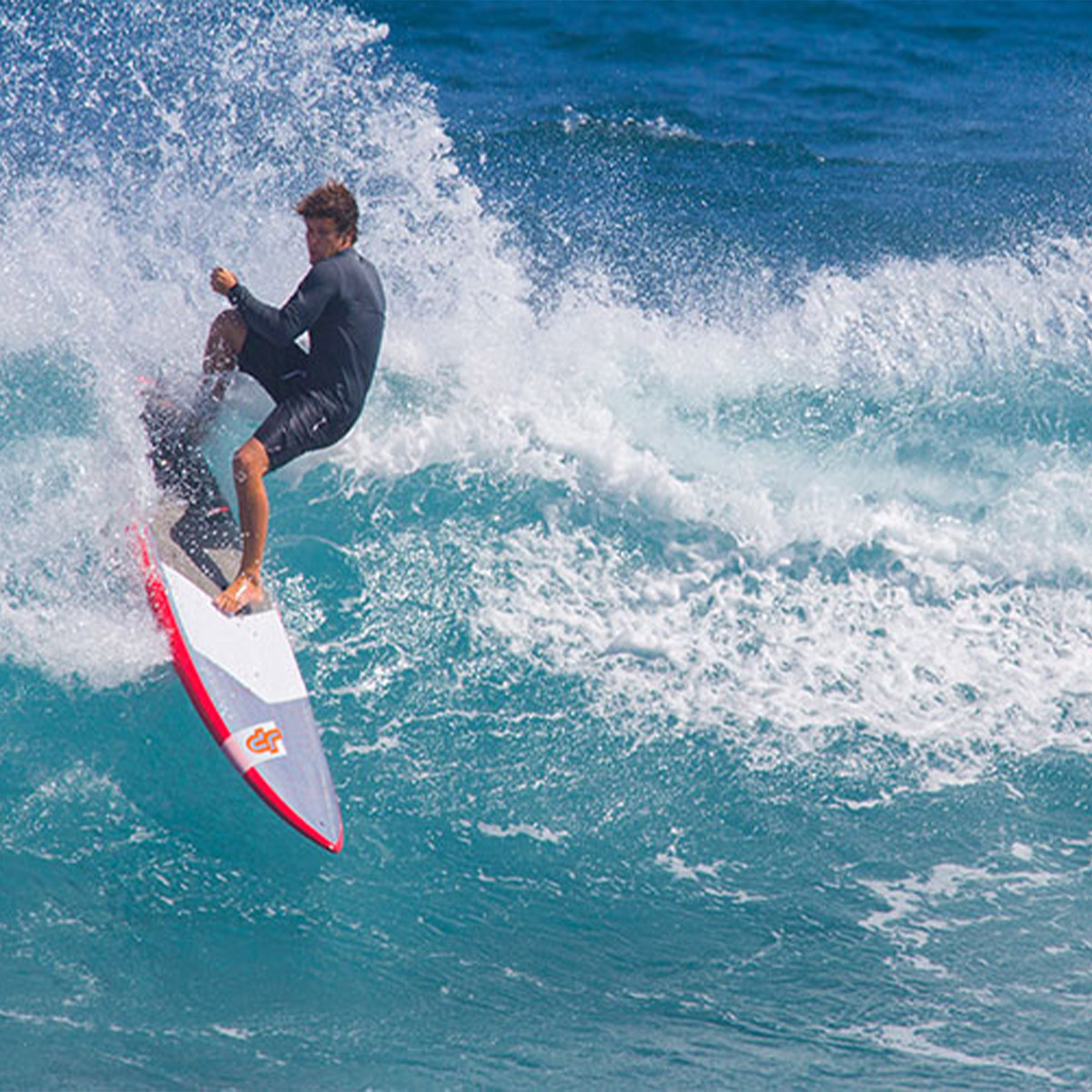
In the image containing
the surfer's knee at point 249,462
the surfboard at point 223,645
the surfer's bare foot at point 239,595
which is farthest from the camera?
the surfer's bare foot at point 239,595

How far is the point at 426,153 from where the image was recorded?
35.9 ft

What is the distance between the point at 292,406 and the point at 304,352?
0.91 ft

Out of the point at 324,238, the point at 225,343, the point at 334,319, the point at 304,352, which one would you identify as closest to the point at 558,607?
the point at 304,352

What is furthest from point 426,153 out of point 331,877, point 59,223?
point 331,877

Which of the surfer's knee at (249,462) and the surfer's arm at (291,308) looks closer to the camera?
the surfer's arm at (291,308)

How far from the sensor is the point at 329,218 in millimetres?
6672

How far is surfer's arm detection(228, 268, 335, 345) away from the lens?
667 cm

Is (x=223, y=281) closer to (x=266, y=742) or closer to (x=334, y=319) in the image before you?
(x=334, y=319)

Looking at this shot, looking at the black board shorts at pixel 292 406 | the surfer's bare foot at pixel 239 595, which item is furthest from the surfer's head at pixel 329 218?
the surfer's bare foot at pixel 239 595

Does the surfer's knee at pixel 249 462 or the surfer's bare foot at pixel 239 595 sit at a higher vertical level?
the surfer's knee at pixel 249 462

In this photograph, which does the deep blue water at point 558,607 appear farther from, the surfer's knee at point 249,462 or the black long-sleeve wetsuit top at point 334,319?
the black long-sleeve wetsuit top at point 334,319

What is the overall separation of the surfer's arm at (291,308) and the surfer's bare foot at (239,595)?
4.28 feet

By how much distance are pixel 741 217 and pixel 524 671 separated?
638cm

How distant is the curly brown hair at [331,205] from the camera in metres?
6.63
